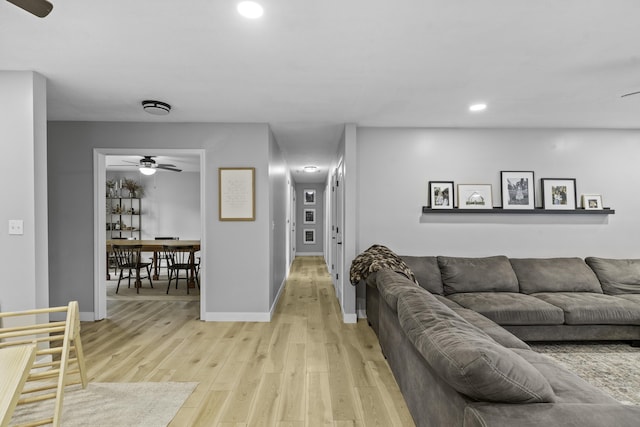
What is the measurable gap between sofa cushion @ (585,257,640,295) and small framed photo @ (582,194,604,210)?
70cm

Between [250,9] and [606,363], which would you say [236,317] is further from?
[606,363]

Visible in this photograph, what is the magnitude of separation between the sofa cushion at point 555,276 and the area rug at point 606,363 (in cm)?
57

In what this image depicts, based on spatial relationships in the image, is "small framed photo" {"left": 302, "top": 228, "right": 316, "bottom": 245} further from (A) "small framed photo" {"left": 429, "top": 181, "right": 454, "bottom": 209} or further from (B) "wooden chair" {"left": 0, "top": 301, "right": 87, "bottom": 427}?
(B) "wooden chair" {"left": 0, "top": 301, "right": 87, "bottom": 427}

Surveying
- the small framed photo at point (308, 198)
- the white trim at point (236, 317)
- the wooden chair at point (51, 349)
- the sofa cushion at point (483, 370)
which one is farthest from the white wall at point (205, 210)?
the small framed photo at point (308, 198)

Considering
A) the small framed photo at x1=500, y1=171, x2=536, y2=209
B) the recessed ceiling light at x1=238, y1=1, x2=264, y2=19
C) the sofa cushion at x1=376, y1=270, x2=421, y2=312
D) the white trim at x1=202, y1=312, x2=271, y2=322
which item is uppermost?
the recessed ceiling light at x1=238, y1=1, x2=264, y2=19

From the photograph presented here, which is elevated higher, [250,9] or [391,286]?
[250,9]

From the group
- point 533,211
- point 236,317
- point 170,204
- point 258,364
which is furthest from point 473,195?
point 170,204

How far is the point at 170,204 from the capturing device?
8.29 meters

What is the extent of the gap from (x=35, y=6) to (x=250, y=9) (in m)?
0.94

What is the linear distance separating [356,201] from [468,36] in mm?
2329

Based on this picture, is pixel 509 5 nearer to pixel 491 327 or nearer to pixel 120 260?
pixel 491 327

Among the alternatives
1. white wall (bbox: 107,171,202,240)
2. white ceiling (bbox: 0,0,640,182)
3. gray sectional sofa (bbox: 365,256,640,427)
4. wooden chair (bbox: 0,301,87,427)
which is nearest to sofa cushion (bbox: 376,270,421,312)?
gray sectional sofa (bbox: 365,256,640,427)

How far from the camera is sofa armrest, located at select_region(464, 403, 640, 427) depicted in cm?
109

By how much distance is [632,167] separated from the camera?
4191 millimetres
